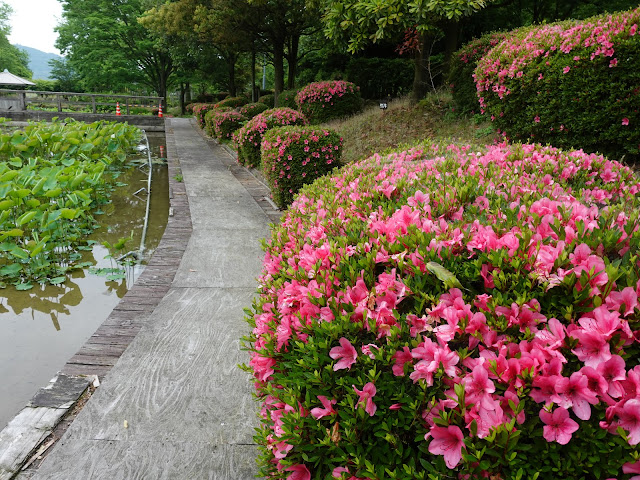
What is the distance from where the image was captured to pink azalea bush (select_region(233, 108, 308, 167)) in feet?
28.6

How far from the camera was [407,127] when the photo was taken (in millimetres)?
9539

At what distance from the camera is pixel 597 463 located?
990 mm

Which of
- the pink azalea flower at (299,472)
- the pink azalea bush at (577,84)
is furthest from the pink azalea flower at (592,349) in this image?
the pink azalea bush at (577,84)

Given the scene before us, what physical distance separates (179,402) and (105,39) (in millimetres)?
37749

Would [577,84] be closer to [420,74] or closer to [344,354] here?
[344,354]

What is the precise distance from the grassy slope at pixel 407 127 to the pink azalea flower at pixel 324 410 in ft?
23.0

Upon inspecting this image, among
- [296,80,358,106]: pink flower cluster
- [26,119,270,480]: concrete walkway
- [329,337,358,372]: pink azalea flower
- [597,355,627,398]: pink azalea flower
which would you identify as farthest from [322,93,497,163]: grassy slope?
[597,355,627,398]: pink azalea flower

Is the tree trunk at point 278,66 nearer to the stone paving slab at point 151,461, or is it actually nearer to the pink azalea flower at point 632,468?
the stone paving slab at point 151,461

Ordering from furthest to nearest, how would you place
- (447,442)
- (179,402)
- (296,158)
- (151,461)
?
(296,158), (179,402), (151,461), (447,442)

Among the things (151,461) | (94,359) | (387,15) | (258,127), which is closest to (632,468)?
(151,461)

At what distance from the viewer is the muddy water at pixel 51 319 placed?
3.02m

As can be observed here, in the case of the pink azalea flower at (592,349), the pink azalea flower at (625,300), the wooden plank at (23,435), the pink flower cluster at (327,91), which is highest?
the pink flower cluster at (327,91)

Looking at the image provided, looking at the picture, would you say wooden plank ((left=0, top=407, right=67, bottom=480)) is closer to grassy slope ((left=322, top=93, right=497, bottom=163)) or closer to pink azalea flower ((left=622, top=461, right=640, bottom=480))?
pink azalea flower ((left=622, top=461, right=640, bottom=480))

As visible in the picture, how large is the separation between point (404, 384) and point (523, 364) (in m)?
0.31
